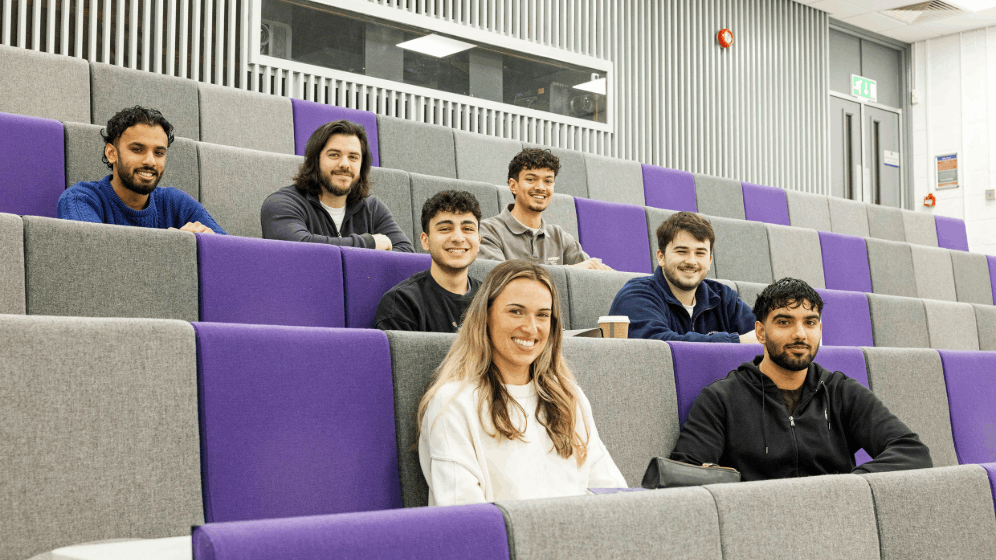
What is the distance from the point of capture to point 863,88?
5.72 metres

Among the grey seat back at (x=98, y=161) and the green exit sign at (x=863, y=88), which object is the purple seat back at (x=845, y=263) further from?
the green exit sign at (x=863, y=88)

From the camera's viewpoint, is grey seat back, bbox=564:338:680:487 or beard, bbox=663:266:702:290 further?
beard, bbox=663:266:702:290

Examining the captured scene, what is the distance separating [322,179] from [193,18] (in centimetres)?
118

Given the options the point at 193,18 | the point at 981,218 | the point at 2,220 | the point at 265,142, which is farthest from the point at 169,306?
the point at 981,218

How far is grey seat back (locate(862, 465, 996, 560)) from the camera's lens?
1112mm

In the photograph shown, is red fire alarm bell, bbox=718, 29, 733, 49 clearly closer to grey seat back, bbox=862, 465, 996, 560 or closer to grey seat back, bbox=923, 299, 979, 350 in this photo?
grey seat back, bbox=923, 299, 979, 350

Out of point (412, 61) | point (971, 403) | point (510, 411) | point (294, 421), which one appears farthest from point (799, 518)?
point (412, 61)

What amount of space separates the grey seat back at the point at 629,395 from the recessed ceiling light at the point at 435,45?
7.41ft

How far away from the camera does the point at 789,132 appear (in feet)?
16.5

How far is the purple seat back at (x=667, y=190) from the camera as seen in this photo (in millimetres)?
3436

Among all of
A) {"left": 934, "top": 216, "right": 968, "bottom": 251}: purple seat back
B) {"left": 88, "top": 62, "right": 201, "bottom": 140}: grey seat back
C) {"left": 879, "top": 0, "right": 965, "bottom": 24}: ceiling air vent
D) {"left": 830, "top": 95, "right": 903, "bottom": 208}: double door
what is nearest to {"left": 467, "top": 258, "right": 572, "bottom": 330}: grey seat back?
{"left": 88, "top": 62, "right": 201, "bottom": 140}: grey seat back

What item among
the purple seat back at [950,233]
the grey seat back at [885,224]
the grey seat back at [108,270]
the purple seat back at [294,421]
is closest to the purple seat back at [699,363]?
the purple seat back at [294,421]

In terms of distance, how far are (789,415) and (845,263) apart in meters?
1.73

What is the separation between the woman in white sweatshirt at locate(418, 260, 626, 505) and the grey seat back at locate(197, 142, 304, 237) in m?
1.01
